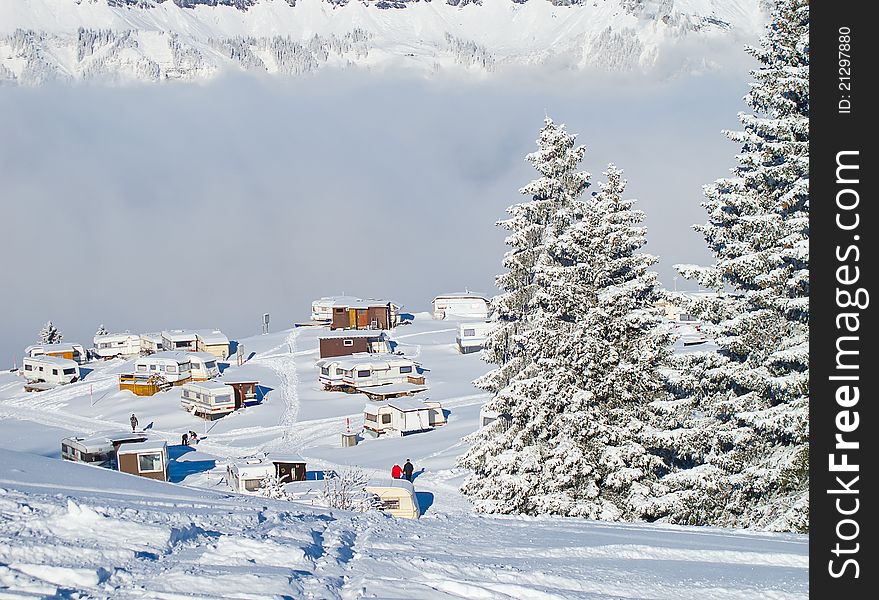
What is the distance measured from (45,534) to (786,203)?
458 inches

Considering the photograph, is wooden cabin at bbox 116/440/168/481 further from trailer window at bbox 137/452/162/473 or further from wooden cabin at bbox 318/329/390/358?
wooden cabin at bbox 318/329/390/358

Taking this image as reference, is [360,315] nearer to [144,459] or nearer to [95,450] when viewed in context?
[95,450]

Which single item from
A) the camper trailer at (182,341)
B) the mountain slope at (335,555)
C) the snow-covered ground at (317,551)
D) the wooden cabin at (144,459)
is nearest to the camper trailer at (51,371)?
the camper trailer at (182,341)

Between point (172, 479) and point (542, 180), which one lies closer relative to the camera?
point (542, 180)

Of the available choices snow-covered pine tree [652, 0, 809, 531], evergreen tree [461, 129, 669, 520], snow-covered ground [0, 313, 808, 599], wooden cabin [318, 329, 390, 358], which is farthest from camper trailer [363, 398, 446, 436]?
snow-covered ground [0, 313, 808, 599]

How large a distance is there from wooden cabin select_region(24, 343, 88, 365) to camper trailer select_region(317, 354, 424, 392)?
36.2 metres

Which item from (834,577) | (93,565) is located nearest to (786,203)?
(834,577)

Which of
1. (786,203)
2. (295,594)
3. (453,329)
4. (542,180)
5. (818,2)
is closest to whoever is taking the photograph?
(295,594)

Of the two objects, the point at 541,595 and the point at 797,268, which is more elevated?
the point at 797,268

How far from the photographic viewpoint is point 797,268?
11852 mm

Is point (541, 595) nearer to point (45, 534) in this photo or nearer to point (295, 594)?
point (295, 594)

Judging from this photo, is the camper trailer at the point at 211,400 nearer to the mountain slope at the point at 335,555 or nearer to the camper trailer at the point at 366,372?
the camper trailer at the point at 366,372

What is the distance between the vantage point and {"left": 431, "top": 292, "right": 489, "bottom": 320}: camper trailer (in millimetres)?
103938

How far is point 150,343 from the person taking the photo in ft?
286
